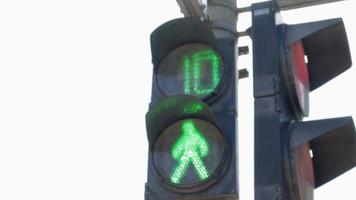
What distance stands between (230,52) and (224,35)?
23 cm

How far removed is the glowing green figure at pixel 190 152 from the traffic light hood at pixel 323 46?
1.89 ft

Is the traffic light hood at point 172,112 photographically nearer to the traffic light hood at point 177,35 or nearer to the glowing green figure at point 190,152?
the glowing green figure at point 190,152

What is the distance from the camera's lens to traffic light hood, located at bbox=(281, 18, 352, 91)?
3242 mm

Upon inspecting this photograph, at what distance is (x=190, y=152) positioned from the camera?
3104 mm

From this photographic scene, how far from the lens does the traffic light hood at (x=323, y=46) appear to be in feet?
10.6

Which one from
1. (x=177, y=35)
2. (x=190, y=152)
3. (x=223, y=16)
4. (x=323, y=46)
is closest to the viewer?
(x=190, y=152)

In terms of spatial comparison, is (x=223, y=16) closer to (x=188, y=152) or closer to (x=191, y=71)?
(x=191, y=71)

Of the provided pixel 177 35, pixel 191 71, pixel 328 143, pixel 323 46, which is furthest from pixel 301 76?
pixel 177 35

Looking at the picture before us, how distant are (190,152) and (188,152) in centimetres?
1

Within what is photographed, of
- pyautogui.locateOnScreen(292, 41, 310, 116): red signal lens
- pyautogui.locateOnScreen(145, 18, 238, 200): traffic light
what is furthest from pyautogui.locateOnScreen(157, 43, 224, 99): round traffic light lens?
pyautogui.locateOnScreen(292, 41, 310, 116): red signal lens

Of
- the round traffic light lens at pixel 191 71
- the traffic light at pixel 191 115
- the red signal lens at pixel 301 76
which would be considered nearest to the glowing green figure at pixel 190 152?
the traffic light at pixel 191 115

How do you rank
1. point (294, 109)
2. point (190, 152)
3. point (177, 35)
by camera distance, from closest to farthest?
point (190, 152), point (294, 109), point (177, 35)

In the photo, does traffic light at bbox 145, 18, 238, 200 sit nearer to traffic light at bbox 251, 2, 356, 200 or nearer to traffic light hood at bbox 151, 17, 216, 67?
traffic light hood at bbox 151, 17, 216, 67

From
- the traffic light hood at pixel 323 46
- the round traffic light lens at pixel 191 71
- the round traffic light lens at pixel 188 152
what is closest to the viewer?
the round traffic light lens at pixel 188 152
